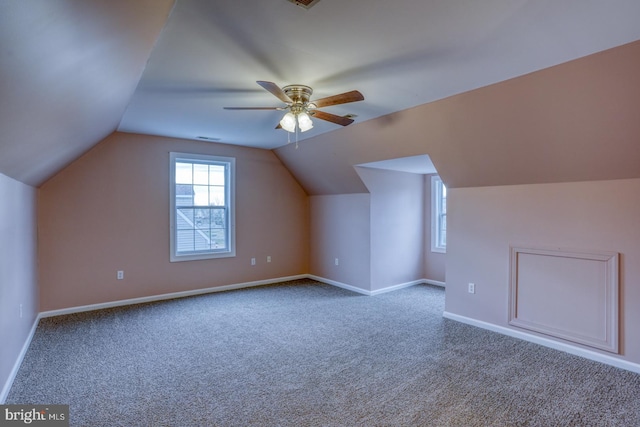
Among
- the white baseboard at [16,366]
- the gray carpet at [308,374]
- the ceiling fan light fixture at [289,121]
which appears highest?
the ceiling fan light fixture at [289,121]

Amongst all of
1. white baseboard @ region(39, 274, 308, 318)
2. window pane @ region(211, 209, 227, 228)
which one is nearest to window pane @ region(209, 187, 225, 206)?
window pane @ region(211, 209, 227, 228)

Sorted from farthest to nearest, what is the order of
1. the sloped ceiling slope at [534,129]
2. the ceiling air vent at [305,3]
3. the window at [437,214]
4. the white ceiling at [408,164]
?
the window at [437,214] < the white ceiling at [408,164] < the sloped ceiling slope at [534,129] < the ceiling air vent at [305,3]

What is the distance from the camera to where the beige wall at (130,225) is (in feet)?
13.5

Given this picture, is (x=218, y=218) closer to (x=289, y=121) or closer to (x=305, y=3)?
(x=289, y=121)

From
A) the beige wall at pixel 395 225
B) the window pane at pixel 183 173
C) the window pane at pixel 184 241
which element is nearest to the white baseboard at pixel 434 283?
the beige wall at pixel 395 225

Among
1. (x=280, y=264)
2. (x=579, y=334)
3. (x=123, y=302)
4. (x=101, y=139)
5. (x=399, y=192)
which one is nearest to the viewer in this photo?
(x=579, y=334)

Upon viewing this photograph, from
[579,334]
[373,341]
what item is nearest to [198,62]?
[373,341]

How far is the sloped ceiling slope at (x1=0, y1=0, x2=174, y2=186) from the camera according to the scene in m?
1.21

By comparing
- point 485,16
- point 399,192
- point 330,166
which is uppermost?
point 485,16

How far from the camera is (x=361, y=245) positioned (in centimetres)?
523

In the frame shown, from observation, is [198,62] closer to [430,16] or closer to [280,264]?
[430,16]

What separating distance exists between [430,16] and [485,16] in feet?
0.92

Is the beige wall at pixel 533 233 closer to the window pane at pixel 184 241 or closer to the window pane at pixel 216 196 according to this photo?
the window pane at pixel 216 196

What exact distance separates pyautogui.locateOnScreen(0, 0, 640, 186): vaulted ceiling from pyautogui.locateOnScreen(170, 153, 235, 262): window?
76.2 inches
